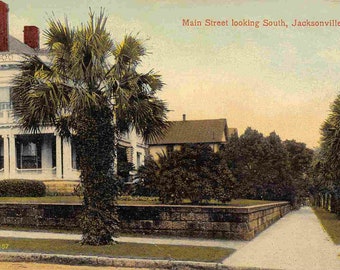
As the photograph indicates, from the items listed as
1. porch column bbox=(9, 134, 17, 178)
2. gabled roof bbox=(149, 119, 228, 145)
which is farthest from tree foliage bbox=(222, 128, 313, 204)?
porch column bbox=(9, 134, 17, 178)

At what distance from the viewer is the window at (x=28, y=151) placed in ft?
105

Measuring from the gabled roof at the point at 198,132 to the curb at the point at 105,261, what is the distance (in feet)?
165

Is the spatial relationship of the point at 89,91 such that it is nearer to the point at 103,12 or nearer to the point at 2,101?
the point at 103,12

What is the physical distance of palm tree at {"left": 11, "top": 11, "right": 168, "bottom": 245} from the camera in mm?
13570

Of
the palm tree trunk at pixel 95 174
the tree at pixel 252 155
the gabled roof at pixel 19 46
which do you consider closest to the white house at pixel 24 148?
the gabled roof at pixel 19 46

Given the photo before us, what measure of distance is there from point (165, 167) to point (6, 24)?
1828 cm

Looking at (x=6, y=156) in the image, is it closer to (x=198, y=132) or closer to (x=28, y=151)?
(x=28, y=151)

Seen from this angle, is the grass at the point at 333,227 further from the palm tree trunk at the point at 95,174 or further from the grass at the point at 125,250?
the palm tree trunk at the point at 95,174

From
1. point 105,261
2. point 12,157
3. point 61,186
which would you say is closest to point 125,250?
point 105,261

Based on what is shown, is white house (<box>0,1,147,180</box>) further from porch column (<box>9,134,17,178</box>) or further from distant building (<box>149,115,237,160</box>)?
distant building (<box>149,115,237,160</box>)

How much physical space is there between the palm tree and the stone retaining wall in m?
2.38

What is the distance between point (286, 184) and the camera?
50062 mm

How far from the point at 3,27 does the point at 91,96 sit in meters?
21.7

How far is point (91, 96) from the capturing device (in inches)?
530
